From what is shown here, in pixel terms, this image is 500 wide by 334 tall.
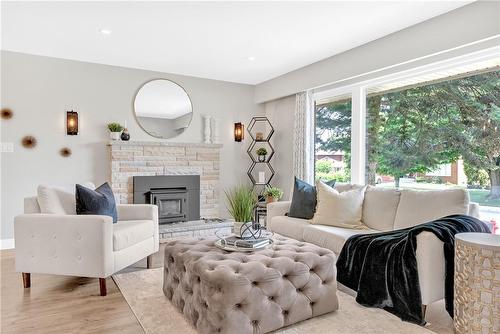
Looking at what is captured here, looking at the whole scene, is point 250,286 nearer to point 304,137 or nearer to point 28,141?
point 304,137

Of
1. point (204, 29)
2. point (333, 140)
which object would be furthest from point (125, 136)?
point (333, 140)

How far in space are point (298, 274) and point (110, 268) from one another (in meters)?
1.65

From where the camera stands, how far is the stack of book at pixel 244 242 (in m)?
2.46

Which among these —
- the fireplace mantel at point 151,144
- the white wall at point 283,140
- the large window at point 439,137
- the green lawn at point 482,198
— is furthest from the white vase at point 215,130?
the green lawn at point 482,198

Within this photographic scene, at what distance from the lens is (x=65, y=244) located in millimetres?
2836

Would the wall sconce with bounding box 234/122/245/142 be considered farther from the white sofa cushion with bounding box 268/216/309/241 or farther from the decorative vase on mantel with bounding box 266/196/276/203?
the white sofa cushion with bounding box 268/216/309/241

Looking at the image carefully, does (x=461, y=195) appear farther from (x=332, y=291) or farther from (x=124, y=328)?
(x=124, y=328)

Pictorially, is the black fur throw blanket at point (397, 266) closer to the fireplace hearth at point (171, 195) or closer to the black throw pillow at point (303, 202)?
the black throw pillow at point (303, 202)

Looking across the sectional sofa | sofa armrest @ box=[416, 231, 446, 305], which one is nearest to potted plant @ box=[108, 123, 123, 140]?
the sectional sofa

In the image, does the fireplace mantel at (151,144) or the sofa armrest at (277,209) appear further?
the fireplace mantel at (151,144)

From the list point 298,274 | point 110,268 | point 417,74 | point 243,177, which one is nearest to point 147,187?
point 243,177

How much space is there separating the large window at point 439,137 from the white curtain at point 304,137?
37.4 inches

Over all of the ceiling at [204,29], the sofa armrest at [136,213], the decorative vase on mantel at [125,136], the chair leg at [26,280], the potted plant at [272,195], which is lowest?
the chair leg at [26,280]

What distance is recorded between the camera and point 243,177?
6.06 metres
